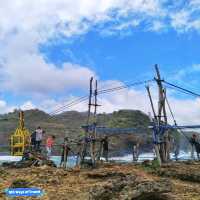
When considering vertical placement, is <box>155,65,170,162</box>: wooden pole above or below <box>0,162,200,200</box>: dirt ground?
above

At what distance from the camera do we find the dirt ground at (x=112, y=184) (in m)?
12.8

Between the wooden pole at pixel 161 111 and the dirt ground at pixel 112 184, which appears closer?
the dirt ground at pixel 112 184

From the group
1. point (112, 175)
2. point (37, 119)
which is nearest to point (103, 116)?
point (37, 119)

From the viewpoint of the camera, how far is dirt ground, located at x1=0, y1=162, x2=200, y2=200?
1277 cm

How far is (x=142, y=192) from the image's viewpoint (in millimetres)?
12469

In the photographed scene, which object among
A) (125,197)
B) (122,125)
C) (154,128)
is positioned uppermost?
(122,125)

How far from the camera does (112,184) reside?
13273 mm

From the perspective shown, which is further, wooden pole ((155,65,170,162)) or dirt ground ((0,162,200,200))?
wooden pole ((155,65,170,162))

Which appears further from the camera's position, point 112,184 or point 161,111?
point 161,111

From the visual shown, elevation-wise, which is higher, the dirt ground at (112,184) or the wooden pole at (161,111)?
the wooden pole at (161,111)

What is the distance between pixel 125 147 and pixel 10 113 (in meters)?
29.4

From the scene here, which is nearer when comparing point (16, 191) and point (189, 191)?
point (16, 191)

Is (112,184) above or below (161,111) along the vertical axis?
below

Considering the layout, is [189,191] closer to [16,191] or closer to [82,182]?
[82,182]
